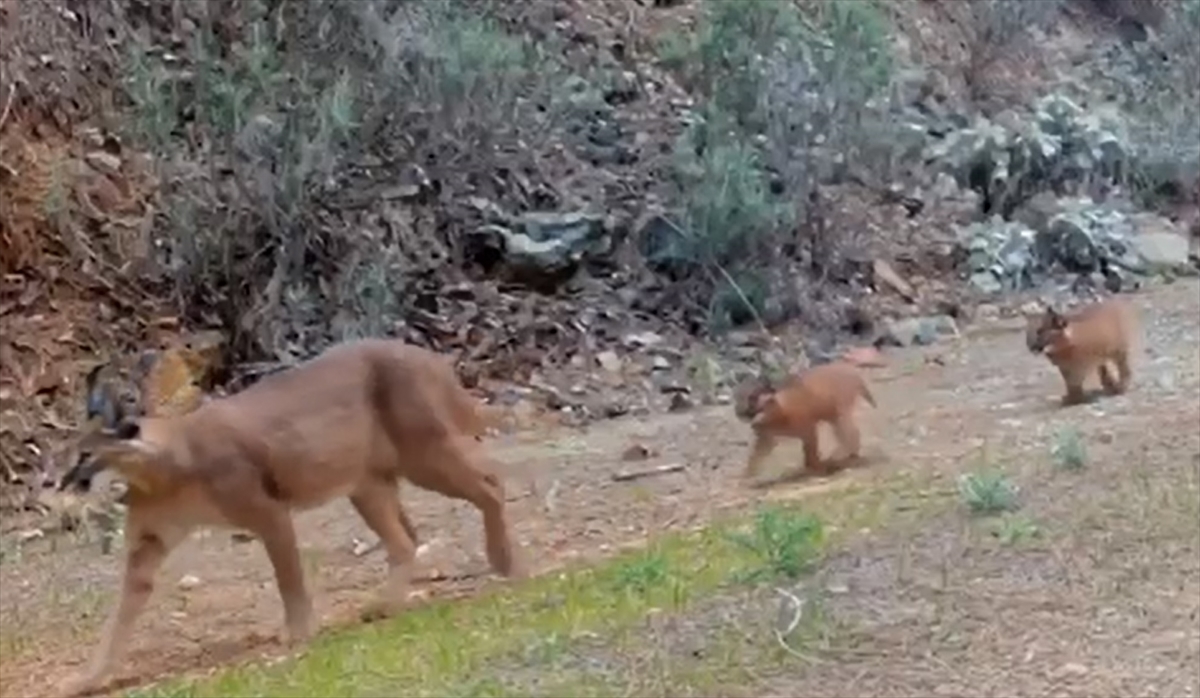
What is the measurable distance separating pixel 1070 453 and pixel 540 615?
2.14m

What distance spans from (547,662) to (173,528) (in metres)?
1.92

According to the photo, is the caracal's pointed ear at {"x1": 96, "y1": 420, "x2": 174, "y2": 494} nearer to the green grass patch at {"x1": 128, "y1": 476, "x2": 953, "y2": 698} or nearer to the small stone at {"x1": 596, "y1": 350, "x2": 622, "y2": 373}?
the green grass patch at {"x1": 128, "y1": 476, "x2": 953, "y2": 698}

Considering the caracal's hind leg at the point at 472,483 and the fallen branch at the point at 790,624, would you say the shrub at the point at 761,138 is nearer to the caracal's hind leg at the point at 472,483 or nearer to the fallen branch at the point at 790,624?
the caracal's hind leg at the point at 472,483

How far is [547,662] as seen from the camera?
18.7ft

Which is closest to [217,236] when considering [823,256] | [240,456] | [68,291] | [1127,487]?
[68,291]

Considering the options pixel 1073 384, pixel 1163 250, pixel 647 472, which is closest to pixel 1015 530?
pixel 647 472

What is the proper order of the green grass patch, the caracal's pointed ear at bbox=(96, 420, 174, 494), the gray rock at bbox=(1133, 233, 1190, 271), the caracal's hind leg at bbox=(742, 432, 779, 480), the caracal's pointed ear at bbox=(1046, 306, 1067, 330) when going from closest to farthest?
the green grass patch
the caracal's pointed ear at bbox=(96, 420, 174, 494)
the caracal's hind leg at bbox=(742, 432, 779, 480)
the caracal's pointed ear at bbox=(1046, 306, 1067, 330)
the gray rock at bbox=(1133, 233, 1190, 271)

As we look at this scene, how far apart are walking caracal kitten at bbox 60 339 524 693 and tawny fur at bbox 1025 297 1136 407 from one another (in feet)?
11.2

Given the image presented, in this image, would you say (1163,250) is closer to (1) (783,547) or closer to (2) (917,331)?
(2) (917,331)

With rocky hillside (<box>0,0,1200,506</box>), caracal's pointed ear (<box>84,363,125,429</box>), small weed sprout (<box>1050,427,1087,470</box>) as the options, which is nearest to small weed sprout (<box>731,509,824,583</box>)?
small weed sprout (<box>1050,427,1087,470</box>)

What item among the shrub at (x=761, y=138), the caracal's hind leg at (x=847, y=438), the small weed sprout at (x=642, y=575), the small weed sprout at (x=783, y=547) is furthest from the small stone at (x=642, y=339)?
the small weed sprout at (x=783, y=547)

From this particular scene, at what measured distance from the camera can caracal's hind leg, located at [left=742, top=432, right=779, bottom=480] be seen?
375 inches

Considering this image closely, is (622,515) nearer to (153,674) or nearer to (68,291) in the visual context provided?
(153,674)

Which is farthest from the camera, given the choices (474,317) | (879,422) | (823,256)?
(823,256)
